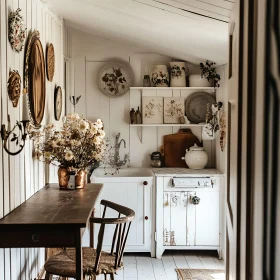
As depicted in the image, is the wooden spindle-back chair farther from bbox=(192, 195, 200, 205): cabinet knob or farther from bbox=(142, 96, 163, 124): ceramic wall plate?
bbox=(142, 96, 163, 124): ceramic wall plate

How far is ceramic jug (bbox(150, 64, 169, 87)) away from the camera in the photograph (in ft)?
16.5

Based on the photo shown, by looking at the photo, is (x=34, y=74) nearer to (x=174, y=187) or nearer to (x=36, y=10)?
(x=36, y=10)

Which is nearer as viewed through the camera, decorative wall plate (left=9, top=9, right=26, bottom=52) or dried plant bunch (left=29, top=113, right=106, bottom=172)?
decorative wall plate (left=9, top=9, right=26, bottom=52)

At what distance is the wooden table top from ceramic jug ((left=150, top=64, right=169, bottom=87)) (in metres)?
1.97

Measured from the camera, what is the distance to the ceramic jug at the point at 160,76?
5035 mm

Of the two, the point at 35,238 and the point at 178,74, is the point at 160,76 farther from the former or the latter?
the point at 35,238

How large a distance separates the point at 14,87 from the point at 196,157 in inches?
110

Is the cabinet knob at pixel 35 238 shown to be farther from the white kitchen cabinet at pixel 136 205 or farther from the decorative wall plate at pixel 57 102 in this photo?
the white kitchen cabinet at pixel 136 205

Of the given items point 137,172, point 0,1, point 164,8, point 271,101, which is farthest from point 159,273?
point 271,101

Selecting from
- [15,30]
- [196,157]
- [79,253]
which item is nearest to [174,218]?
[196,157]

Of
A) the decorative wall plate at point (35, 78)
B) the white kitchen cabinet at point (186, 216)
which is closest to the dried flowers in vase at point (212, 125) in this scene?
the white kitchen cabinet at point (186, 216)

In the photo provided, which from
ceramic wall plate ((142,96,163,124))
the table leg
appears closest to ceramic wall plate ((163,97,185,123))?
ceramic wall plate ((142,96,163,124))

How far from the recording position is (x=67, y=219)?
2.30 metres

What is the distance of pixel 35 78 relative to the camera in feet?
10.5
